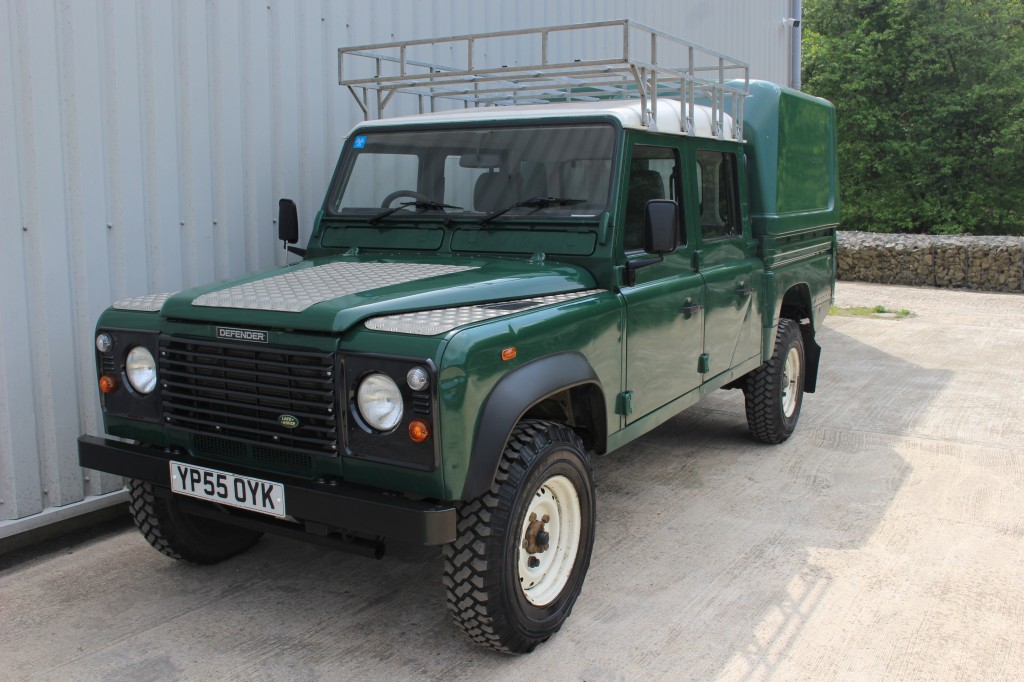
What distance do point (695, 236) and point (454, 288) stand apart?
70.7 inches

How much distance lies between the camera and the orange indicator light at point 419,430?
298cm

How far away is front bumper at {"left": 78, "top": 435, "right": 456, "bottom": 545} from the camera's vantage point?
301cm

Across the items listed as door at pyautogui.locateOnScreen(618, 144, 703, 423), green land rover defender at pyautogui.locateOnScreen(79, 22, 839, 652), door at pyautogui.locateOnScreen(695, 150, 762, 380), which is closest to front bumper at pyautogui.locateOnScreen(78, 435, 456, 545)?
green land rover defender at pyautogui.locateOnScreen(79, 22, 839, 652)

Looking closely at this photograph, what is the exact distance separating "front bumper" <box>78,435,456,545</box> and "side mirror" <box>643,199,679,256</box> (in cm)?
162

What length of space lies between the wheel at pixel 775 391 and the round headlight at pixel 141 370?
3.88 m

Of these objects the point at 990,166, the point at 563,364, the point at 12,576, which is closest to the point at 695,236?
the point at 563,364

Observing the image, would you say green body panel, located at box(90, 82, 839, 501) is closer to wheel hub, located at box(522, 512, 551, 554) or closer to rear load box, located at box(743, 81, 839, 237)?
rear load box, located at box(743, 81, 839, 237)

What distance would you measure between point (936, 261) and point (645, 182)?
12992 mm

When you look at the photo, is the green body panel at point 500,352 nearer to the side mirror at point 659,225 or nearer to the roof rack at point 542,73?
the side mirror at point 659,225

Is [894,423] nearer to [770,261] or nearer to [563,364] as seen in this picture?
[770,261]

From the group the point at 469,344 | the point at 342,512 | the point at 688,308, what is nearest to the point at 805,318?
the point at 688,308

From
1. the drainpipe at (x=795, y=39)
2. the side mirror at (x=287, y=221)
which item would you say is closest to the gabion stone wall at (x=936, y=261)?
the drainpipe at (x=795, y=39)

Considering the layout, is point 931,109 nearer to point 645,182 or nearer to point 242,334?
point 645,182

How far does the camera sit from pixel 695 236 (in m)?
4.92
